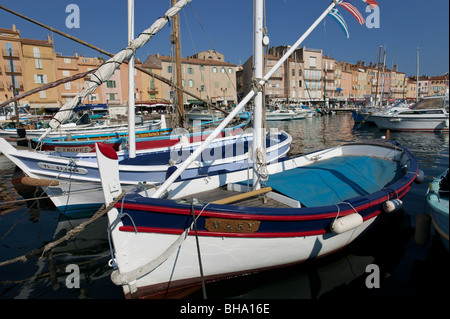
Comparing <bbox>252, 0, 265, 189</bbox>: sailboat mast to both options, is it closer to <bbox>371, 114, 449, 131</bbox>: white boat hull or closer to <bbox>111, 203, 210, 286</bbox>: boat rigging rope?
<bbox>111, 203, 210, 286</bbox>: boat rigging rope

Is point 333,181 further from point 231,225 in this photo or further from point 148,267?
point 148,267

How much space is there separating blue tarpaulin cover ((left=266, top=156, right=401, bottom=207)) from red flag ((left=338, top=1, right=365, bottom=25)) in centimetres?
360

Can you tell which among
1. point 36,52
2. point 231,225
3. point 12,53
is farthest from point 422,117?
point 12,53

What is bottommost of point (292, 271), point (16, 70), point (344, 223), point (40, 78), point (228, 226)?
point (292, 271)

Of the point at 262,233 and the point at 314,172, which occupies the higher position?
the point at 314,172

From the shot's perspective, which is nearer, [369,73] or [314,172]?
[314,172]

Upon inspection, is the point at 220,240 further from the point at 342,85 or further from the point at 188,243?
the point at 342,85

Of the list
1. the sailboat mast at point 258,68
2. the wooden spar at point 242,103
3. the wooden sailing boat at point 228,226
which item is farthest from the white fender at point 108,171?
the sailboat mast at point 258,68

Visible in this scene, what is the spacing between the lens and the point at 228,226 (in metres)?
4.17

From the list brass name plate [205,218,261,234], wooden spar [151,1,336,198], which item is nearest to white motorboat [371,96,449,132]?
wooden spar [151,1,336,198]

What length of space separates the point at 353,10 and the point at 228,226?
5959 millimetres
